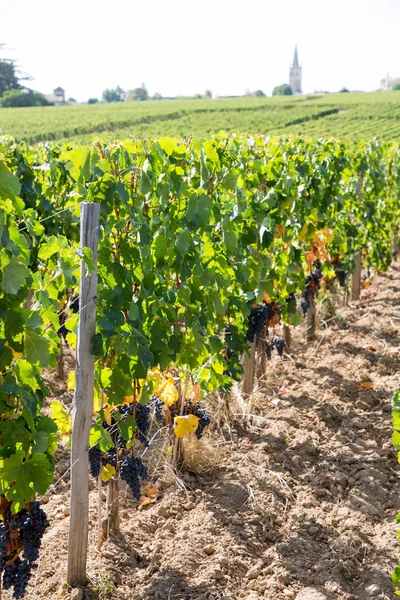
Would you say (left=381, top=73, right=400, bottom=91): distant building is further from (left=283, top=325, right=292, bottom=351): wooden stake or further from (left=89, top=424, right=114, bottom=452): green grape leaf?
(left=89, top=424, right=114, bottom=452): green grape leaf

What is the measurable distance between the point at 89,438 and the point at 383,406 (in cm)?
289

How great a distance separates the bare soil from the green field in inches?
1420

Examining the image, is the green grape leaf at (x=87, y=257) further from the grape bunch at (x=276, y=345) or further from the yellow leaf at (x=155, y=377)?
the grape bunch at (x=276, y=345)

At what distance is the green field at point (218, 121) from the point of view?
43.5 metres

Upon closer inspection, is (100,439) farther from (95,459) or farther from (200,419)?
(200,419)

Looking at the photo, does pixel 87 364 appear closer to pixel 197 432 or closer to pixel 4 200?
pixel 4 200

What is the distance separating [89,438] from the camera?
10.1 feet

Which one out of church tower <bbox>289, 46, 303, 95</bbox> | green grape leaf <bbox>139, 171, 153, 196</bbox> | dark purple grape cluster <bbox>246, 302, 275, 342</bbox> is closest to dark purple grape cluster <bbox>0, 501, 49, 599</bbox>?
green grape leaf <bbox>139, 171, 153, 196</bbox>

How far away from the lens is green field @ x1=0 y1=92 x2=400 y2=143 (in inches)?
1711

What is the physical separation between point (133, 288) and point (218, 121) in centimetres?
4865

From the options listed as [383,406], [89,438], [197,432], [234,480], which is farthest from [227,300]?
[383,406]

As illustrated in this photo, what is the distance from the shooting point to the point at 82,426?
2979 millimetres

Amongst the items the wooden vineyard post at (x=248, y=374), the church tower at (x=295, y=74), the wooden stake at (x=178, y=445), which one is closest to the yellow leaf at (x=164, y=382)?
the wooden stake at (x=178, y=445)

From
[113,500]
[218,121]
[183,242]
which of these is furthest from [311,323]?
[218,121]
